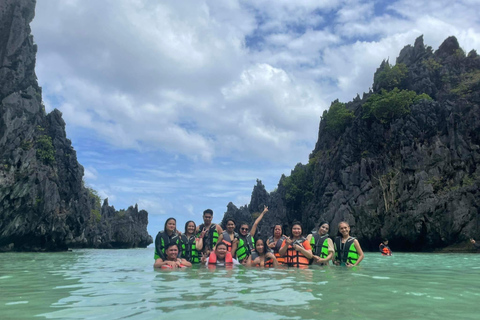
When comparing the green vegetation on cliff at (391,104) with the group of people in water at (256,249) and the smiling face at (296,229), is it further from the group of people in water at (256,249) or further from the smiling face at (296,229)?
the smiling face at (296,229)

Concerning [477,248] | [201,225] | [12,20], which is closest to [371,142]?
[477,248]

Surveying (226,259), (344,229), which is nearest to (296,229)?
(344,229)

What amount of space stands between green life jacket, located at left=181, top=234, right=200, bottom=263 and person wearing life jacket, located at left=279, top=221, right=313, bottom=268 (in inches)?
141

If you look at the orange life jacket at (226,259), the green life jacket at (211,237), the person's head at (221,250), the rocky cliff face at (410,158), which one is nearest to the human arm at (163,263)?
the orange life jacket at (226,259)

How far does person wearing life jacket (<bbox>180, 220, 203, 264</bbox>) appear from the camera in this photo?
13.1m

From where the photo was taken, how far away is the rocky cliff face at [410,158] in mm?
35094

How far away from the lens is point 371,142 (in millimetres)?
49031

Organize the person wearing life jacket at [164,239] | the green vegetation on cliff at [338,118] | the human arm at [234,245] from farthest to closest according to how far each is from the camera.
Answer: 1. the green vegetation on cliff at [338,118]
2. the human arm at [234,245]
3. the person wearing life jacket at [164,239]

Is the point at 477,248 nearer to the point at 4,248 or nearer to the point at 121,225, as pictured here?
the point at 4,248

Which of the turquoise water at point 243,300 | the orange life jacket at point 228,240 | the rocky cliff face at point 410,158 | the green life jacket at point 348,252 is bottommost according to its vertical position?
the turquoise water at point 243,300

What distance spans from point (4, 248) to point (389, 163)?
1800 inches

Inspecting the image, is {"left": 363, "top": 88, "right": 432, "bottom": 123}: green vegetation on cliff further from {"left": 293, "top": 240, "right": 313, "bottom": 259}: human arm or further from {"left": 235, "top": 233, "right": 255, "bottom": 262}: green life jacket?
{"left": 293, "top": 240, "right": 313, "bottom": 259}: human arm

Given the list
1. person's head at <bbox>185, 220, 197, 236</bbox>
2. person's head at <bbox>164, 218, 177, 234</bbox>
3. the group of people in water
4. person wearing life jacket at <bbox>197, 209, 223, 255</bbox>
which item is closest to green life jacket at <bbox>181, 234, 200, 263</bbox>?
the group of people in water

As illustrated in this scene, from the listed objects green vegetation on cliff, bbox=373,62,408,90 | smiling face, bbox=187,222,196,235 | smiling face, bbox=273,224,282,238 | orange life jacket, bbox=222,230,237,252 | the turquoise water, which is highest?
green vegetation on cliff, bbox=373,62,408,90
